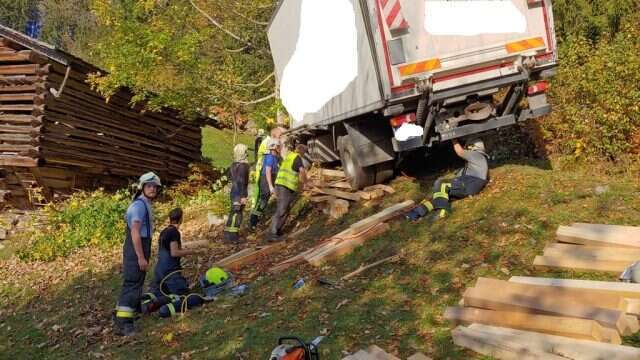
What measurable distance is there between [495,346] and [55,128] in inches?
543

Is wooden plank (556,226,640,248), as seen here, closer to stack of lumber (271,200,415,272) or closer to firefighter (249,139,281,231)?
stack of lumber (271,200,415,272)

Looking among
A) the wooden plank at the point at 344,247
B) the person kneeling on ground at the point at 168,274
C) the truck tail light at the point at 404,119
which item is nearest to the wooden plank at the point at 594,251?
the wooden plank at the point at 344,247

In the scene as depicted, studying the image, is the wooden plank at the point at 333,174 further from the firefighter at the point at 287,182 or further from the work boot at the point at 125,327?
the work boot at the point at 125,327

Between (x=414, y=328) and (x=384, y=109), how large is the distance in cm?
414

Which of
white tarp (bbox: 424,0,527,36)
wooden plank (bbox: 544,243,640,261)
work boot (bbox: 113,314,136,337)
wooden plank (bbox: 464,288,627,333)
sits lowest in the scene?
work boot (bbox: 113,314,136,337)

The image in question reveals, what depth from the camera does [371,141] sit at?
10094 mm

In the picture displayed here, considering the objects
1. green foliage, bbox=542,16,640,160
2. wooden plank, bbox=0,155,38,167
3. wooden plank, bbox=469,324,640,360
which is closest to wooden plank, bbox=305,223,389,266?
wooden plank, bbox=469,324,640,360

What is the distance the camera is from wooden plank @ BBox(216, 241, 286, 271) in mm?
8742

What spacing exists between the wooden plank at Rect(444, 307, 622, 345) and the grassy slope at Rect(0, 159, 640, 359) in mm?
202

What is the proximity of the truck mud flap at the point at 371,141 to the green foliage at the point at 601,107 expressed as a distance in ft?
10.6

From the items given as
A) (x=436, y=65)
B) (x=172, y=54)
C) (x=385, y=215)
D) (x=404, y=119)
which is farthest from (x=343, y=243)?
(x=172, y=54)

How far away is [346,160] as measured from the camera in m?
10.6

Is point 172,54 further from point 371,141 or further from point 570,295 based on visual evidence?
point 570,295

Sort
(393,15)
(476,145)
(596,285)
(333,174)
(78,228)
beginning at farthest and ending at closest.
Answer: (78,228)
(333,174)
(476,145)
(393,15)
(596,285)
